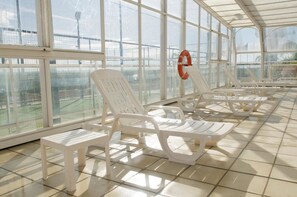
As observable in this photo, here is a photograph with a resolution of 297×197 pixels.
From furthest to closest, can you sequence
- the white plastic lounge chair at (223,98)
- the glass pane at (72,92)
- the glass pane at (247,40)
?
the glass pane at (247,40)
the white plastic lounge chair at (223,98)
the glass pane at (72,92)

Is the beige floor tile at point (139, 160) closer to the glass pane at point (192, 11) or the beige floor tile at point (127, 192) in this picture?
the beige floor tile at point (127, 192)

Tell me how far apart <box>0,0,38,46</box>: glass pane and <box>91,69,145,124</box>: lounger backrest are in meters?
1.02

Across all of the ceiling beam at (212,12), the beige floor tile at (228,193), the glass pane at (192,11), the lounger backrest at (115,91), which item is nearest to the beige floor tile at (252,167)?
the beige floor tile at (228,193)

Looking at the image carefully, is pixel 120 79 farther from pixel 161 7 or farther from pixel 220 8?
pixel 220 8

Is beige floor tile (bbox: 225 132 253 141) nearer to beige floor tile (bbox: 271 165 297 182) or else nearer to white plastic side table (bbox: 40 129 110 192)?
beige floor tile (bbox: 271 165 297 182)

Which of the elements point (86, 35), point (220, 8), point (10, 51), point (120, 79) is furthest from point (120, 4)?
point (220, 8)

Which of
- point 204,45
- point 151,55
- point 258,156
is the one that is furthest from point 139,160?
point 204,45

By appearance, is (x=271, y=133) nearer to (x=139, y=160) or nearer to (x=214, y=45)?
(x=139, y=160)

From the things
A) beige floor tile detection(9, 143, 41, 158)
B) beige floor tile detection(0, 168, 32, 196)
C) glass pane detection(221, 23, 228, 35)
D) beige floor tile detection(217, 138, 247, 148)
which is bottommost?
beige floor tile detection(0, 168, 32, 196)

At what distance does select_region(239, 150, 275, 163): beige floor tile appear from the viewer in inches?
100

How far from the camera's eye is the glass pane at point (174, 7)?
6432 millimetres

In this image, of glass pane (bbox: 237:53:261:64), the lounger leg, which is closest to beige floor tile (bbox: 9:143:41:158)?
the lounger leg

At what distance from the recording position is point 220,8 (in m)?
8.64

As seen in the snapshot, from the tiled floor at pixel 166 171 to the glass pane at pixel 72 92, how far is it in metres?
0.75
